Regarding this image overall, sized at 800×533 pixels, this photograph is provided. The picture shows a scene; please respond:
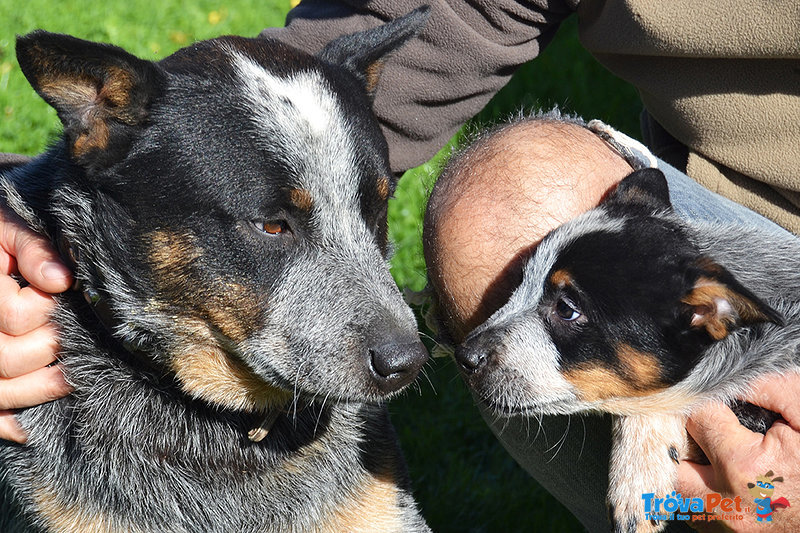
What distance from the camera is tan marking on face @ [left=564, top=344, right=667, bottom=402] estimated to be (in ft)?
8.88

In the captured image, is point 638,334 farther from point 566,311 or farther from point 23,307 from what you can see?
point 23,307

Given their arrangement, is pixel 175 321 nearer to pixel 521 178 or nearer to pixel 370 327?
pixel 370 327

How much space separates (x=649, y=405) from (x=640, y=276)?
40 cm

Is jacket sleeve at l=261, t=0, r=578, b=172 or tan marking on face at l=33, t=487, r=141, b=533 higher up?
jacket sleeve at l=261, t=0, r=578, b=172

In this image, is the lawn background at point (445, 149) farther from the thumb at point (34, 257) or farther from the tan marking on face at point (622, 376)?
the tan marking on face at point (622, 376)

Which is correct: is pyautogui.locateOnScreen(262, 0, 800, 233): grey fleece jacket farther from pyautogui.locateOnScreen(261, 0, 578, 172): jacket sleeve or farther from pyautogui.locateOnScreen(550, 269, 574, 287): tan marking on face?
pyautogui.locateOnScreen(550, 269, 574, 287): tan marking on face

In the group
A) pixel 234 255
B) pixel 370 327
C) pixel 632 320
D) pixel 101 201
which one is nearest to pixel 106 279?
pixel 101 201

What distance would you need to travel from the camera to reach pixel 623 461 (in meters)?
2.70

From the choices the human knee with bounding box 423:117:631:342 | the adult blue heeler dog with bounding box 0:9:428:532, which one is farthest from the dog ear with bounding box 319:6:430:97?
the human knee with bounding box 423:117:631:342

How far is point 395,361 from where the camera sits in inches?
102

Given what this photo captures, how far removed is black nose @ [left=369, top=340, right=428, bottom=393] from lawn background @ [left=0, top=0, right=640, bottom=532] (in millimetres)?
1640

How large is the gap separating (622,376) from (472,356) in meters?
0.47

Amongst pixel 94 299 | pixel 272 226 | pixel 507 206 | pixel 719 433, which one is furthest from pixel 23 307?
pixel 719 433

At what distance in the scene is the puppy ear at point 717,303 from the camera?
2541 mm
